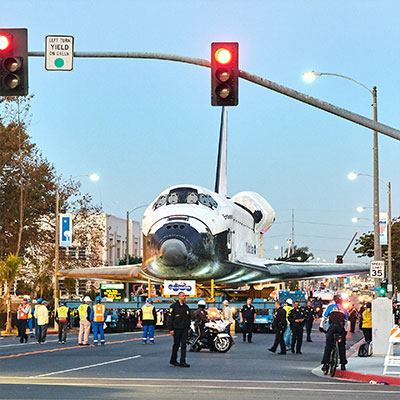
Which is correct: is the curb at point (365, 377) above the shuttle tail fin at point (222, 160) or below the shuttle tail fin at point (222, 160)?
below

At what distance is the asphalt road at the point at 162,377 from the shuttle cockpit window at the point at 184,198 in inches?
382

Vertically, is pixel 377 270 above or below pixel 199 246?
below

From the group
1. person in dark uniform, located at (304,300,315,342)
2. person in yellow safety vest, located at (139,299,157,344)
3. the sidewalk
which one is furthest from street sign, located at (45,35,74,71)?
person in dark uniform, located at (304,300,315,342)

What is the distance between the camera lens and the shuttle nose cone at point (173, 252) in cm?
3198

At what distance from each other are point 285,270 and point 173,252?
1133cm

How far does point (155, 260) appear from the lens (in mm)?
33125

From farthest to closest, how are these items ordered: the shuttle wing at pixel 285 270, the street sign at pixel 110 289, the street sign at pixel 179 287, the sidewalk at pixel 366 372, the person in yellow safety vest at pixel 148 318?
the street sign at pixel 110 289 → the shuttle wing at pixel 285 270 → the street sign at pixel 179 287 → the person in yellow safety vest at pixel 148 318 → the sidewalk at pixel 366 372

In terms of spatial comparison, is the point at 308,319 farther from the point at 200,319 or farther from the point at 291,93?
the point at 291,93

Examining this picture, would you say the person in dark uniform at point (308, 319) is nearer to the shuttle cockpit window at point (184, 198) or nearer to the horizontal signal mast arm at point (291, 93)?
the shuttle cockpit window at point (184, 198)

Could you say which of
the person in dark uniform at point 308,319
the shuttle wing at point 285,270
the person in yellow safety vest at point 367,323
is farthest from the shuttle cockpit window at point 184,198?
the person in yellow safety vest at point 367,323

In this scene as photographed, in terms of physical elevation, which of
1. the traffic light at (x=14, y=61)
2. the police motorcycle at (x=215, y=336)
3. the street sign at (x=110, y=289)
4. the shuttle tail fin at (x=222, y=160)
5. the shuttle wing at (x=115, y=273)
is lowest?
the police motorcycle at (x=215, y=336)

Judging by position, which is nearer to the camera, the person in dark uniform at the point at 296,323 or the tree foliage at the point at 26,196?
the person in dark uniform at the point at 296,323

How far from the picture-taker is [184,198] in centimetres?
3528

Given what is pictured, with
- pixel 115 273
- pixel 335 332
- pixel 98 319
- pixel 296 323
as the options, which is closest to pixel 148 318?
pixel 98 319
